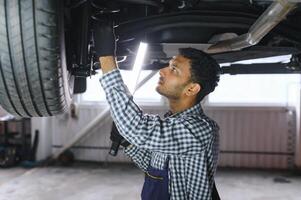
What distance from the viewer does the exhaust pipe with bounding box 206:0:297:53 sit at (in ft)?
2.72

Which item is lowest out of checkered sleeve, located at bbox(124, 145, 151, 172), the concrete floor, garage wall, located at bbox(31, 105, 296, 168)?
the concrete floor

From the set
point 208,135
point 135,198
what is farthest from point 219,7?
point 135,198

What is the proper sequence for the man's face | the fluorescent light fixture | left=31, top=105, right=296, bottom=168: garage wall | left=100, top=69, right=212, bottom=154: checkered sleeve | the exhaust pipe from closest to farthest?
the exhaust pipe → left=100, top=69, right=212, bottom=154: checkered sleeve → the man's face → the fluorescent light fixture → left=31, top=105, right=296, bottom=168: garage wall

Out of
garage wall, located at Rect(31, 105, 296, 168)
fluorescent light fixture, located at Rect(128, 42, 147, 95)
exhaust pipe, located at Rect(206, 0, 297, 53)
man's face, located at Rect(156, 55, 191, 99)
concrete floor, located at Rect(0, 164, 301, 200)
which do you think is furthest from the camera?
garage wall, located at Rect(31, 105, 296, 168)

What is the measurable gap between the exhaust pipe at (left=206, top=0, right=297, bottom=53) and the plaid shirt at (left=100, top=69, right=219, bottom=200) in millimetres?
263

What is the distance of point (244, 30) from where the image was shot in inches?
51.3

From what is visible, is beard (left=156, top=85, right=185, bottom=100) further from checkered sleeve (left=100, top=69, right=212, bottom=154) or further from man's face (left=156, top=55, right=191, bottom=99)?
checkered sleeve (left=100, top=69, right=212, bottom=154)

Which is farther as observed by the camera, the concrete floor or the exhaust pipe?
the concrete floor

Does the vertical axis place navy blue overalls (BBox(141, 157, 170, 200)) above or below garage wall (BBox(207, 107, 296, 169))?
above

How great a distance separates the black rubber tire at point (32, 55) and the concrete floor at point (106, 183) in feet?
7.18

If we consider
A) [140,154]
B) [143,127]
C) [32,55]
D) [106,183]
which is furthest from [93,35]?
[106,183]

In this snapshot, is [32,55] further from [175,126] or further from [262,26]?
[262,26]

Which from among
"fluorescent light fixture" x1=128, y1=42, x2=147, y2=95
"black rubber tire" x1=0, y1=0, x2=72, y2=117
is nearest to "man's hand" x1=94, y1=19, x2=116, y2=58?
"black rubber tire" x1=0, y1=0, x2=72, y2=117

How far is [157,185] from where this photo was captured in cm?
112
